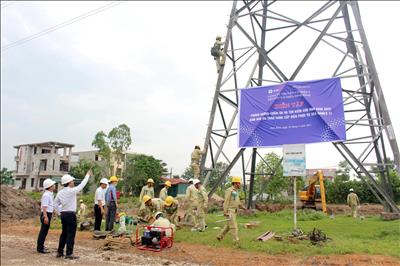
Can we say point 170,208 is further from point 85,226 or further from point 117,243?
point 85,226

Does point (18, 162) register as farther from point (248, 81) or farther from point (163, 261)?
point (163, 261)

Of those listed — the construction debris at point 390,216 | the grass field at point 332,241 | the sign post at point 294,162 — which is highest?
the sign post at point 294,162

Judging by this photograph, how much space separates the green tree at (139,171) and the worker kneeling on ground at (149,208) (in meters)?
30.4

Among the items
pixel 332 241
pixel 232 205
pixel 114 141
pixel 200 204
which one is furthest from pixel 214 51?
pixel 114 141

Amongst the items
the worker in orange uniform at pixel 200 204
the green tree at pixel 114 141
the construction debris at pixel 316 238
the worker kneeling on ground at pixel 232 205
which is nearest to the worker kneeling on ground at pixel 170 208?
the worker in orange uniform at pixel 200 204

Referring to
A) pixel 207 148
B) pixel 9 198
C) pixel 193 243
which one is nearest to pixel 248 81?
pixel 207 148

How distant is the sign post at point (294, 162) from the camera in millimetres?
11000

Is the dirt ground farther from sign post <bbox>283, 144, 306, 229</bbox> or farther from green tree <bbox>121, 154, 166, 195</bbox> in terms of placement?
green tree <bbox>121, 154, 166, 195</bbox>

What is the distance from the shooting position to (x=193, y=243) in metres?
10.6

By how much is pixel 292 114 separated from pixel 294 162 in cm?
326

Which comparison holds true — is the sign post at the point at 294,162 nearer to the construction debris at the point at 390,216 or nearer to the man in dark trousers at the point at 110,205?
the man in dark trousers at the point at 110,205

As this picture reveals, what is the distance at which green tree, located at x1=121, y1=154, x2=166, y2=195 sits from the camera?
4484 centimetres

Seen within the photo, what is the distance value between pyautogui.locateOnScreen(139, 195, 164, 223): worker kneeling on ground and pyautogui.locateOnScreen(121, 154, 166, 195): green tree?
99.9ft

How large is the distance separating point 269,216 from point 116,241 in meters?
8.99
